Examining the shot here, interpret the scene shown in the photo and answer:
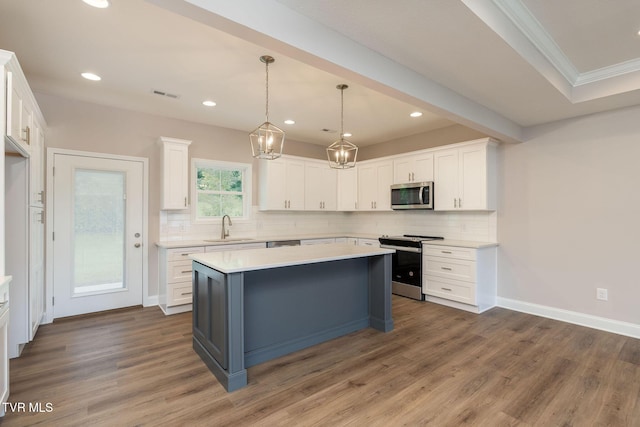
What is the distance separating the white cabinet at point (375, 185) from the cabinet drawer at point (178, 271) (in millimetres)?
3172

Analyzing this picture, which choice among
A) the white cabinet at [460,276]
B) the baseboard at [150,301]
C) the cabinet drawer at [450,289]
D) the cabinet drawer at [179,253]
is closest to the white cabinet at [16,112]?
the cabinet drawer at [179,253]

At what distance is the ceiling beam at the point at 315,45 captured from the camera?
1.66 m

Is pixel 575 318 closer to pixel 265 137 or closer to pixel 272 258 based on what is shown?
pixel 272 258

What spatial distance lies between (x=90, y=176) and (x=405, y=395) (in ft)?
14.2

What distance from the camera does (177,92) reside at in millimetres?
3553

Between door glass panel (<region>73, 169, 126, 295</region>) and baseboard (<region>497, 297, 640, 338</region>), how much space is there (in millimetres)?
5272

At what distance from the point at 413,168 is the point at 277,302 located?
3233 millimetres

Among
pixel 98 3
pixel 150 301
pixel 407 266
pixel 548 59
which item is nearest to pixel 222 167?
pixel 150 301

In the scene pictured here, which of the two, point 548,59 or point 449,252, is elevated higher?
point 548,59

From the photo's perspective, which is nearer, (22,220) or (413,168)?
(22,220)

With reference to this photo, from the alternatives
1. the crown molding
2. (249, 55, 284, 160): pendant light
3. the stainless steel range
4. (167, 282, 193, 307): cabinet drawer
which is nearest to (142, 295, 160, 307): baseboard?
(167, 282, 193, 307): cabinet drawer

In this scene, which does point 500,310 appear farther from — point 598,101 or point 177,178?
point 177,178

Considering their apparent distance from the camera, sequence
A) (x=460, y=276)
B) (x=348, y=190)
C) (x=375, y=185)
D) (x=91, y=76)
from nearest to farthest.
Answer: (x=91, y=76) < (x=460, y=276) < (x=375, y=185) < (x=348, y=190)

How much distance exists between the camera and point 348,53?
219cm
